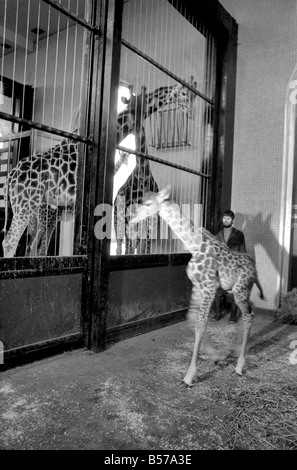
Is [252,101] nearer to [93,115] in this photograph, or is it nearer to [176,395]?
[93,115]

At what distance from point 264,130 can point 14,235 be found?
355cm

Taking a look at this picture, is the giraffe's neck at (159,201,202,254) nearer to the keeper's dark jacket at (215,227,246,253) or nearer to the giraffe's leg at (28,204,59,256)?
the giraffe's leg at (28,204,59,256)

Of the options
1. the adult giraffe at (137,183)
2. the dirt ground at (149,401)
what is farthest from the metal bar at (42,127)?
the dirt ground at (149,401)

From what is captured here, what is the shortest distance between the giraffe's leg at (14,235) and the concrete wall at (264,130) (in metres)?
2.95

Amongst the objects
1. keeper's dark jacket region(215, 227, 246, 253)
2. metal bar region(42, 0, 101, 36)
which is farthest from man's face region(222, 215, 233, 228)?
metal bar region(42, 0, 101, 36)

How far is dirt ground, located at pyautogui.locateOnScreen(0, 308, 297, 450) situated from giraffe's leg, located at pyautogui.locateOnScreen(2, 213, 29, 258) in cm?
110

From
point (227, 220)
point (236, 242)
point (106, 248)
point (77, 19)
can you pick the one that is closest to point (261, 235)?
point (236, 242)

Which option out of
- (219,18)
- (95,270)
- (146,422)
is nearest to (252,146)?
(219,18)

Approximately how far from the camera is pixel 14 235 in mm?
3537

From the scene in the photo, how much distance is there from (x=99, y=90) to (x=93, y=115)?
8.7 inches

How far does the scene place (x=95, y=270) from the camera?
3.31 metres

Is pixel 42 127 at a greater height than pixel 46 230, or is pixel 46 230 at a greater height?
pixel 42 127

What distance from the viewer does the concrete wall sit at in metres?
Answer: 4.94

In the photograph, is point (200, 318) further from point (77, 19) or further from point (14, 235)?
point (77, 19)
